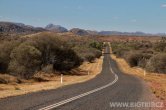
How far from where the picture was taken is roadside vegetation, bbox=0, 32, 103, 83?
160 feet

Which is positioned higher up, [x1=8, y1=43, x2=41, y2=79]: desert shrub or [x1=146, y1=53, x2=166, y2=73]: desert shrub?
[x1=8, y1=43, x2=41, y2=79]: desert shrub

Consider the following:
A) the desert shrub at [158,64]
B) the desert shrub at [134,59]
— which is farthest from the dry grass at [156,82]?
the desert shrub at [134,59]

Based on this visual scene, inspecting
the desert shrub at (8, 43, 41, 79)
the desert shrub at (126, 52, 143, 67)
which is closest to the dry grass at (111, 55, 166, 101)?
the desert shrub at (8, 43, 41, 79)

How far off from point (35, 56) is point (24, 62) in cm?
328

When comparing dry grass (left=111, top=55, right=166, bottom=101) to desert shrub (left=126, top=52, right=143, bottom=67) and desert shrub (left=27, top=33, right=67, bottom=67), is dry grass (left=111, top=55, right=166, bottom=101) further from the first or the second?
desert shrub (left=126, top=52, right=143, bottom=67)

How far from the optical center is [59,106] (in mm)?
15891

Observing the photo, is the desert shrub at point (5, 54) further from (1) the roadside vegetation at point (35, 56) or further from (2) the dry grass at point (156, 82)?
(2) the dry grass at point (156, 82)

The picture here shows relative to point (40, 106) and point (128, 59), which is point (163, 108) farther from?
point (128, 59)

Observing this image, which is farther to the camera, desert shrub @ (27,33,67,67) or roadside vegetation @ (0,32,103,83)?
desert shrub @ (27,33,67,67)

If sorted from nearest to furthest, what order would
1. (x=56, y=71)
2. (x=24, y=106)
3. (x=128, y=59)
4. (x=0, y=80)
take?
(x=24, y=106) < (x=0, y=80) < (x=56, y=71) < (x=128, y=59)

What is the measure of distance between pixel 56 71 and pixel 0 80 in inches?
1055

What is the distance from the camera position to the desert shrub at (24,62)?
47425mm

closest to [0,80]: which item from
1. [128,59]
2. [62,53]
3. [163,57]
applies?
[62,53]

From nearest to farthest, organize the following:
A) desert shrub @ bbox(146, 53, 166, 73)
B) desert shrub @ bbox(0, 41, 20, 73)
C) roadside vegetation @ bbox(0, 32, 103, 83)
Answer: roadside vegetation @ bbox(0, 32, 103, 83)
desert shrub @ bbox(0, 41, 20, 73)
desert shrub @ bbox(146, 53, 166, 73)
